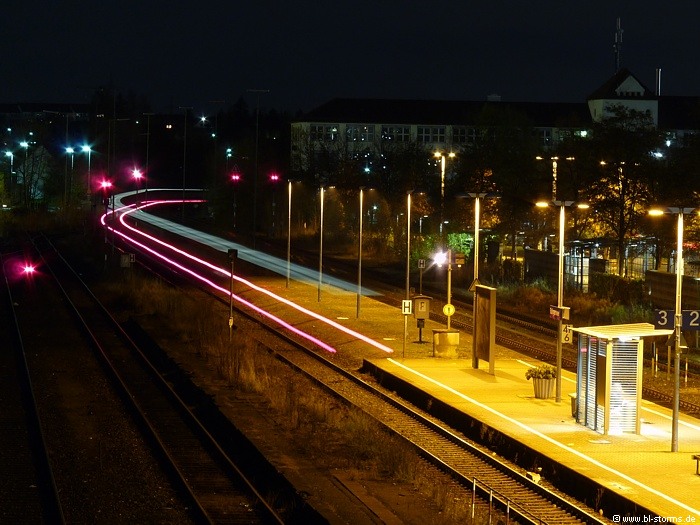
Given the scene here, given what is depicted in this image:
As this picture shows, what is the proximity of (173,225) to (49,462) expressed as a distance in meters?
66.8

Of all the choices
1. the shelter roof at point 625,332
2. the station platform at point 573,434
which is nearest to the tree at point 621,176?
the station platform at point 573,434

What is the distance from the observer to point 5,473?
1605 cm

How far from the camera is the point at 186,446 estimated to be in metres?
18.4

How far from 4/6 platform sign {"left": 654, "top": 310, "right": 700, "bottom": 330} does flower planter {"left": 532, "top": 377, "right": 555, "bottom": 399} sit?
2765mm

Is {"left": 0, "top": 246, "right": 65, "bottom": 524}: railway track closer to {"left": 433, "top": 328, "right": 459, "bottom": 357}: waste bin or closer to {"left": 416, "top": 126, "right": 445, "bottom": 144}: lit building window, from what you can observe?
{"left": 433, "top": 328, "right": 459, "bottom": 357}: waste bin

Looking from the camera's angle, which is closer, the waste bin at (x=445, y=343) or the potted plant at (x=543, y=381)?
the potted plant at (x=543, y=381)

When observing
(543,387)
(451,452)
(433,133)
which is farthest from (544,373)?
(433,133)

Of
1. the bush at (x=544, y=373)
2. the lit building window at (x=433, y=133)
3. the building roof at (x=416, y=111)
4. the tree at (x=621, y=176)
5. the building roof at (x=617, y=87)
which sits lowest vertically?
the bush at (x=544, y=373)

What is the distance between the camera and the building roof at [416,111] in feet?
406

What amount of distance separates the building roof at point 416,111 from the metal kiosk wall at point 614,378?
347ft

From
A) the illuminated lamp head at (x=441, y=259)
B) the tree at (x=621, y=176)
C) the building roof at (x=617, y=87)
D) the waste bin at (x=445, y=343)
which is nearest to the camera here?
the waste bin at (x=445, y=343)

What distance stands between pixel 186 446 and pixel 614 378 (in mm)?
7337

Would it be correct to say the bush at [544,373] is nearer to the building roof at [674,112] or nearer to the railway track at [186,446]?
the railway track at [186,446]

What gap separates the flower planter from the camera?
21422 mm
